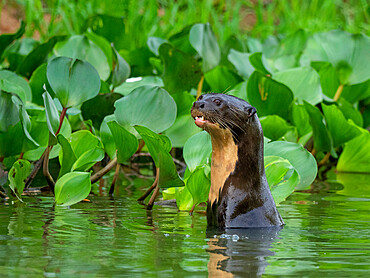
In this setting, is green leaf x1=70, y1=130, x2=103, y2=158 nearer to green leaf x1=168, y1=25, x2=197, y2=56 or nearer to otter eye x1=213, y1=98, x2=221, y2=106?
otter eye x1=213, y1=98, x2=221, y2=106

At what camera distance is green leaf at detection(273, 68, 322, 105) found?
159 inches

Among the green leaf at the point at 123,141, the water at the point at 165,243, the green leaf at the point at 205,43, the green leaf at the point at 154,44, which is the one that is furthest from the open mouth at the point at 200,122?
the green leaf at the point at 154,44

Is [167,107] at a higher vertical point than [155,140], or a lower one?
higher

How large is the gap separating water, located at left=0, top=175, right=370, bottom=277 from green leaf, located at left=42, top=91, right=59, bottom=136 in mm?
322

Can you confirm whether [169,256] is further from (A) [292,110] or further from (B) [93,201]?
(A) [292,110]

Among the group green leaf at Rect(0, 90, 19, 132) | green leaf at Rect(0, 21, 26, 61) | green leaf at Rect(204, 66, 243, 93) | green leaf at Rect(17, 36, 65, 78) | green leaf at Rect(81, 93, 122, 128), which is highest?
green leaf at Rect(0, 21, 26, 61)

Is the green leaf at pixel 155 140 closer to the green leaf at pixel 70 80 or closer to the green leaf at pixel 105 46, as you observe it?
the green leaf at pixel 70 80

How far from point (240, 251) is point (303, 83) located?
7.13 ft

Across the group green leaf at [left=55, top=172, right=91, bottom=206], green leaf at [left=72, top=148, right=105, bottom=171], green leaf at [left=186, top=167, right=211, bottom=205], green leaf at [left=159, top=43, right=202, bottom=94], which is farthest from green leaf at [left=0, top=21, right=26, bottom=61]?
green leaf at [left=186, top=167, right=211, bottom=205]

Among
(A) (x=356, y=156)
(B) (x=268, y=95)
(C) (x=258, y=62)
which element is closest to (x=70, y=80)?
(B) (x=268, y=95)

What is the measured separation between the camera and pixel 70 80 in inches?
119

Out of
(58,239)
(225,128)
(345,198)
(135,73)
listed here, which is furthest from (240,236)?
(135,73)

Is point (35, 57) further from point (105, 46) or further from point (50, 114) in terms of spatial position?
point (50, 114)

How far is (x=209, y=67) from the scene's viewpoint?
4184mm
